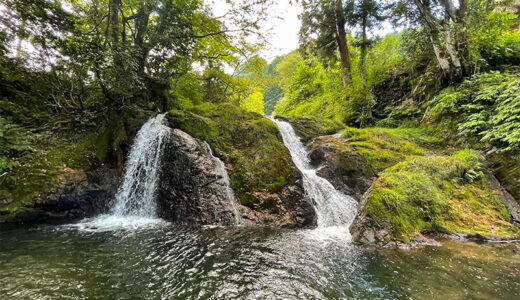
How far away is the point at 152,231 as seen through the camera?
5578 millimetres

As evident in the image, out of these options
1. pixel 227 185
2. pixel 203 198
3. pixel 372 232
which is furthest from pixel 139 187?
pixel 372 232

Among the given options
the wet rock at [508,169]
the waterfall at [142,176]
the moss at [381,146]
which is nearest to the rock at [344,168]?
the moss at [381,146]

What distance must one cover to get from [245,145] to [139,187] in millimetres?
4242

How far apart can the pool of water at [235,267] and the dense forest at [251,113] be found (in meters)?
1.26

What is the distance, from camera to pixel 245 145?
901 cm

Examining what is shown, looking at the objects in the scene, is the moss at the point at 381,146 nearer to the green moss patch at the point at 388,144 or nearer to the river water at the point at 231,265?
the green moss patch at the point at 388,144

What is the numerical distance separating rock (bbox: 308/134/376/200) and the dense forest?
607mm

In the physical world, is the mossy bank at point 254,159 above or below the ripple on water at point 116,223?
above

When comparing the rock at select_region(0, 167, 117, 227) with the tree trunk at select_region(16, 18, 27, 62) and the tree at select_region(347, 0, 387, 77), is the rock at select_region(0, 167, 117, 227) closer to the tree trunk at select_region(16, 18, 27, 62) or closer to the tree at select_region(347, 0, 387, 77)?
the tree trunk at select_region(16, 18, 27, 62)

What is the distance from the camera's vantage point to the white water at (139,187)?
21.0 feet

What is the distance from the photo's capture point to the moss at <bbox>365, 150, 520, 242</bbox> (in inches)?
209

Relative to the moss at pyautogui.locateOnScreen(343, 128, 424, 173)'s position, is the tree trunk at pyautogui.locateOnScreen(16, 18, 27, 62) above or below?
above

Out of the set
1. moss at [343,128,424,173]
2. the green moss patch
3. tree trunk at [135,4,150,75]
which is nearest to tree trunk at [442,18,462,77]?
the green moss patch

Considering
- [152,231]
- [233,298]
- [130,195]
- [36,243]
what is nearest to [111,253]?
[152,231]
